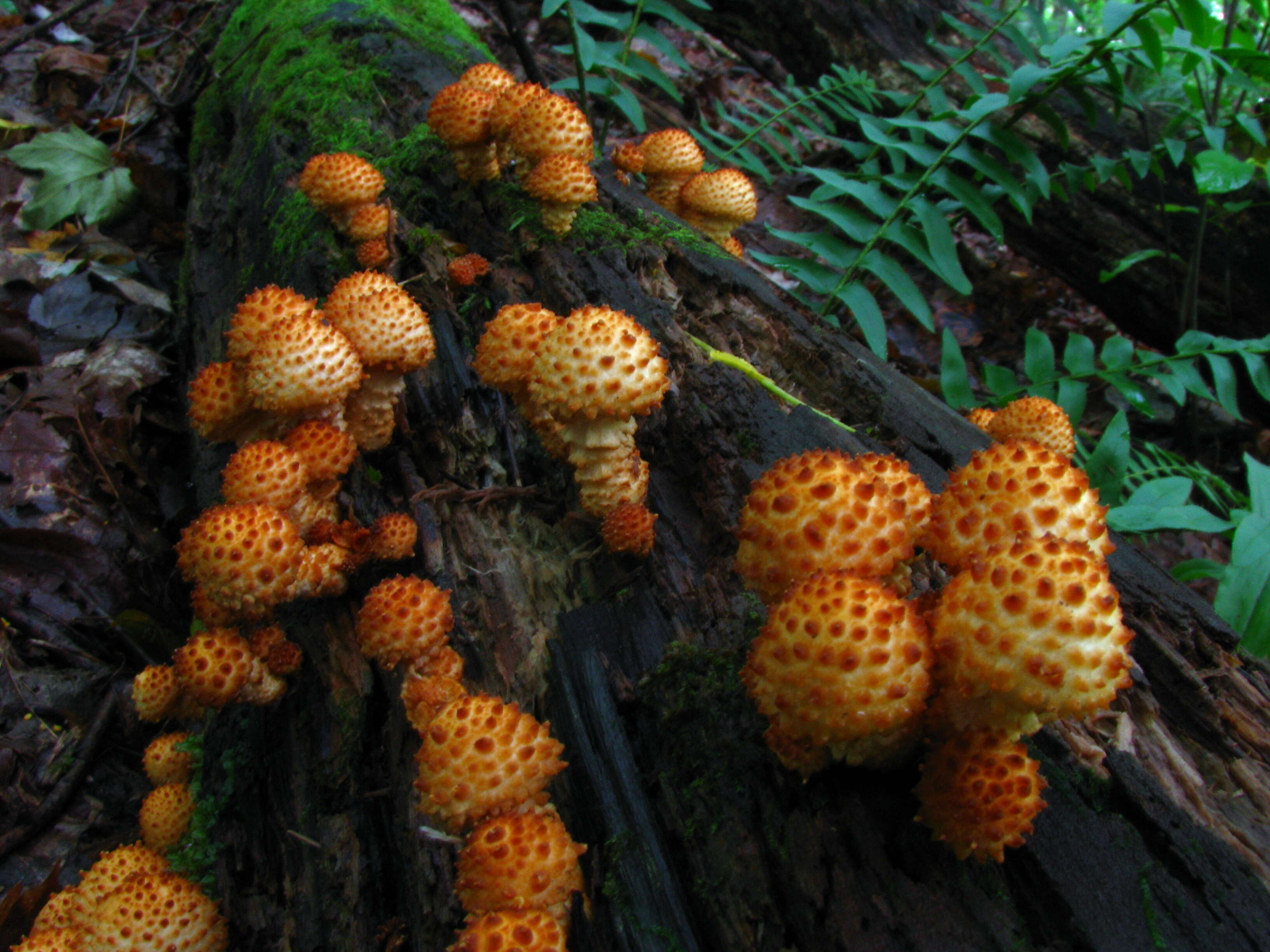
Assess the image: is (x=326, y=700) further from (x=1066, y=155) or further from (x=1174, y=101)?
(x=1174, y=101)

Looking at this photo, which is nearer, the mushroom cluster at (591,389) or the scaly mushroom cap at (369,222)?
the mushroom cluster at (591,389)

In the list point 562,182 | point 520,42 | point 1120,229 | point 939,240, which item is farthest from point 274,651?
point 1120,229

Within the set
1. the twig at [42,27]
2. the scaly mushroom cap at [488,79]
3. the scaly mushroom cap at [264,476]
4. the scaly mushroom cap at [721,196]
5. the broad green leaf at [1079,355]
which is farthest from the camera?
the twig at [42,27]

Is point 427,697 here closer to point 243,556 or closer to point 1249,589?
point 243,556

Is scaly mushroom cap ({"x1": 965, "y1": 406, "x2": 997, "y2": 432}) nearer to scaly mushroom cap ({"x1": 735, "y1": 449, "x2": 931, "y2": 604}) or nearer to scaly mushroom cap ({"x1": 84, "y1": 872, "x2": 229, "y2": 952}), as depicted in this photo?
scaly mushroom cap ({"x1": 735, "y1": 449, "x2": 931, "y2": 604})

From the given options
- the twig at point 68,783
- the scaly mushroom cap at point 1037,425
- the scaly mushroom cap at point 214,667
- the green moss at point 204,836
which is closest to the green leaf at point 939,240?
the scaly mushroom cap at point 1037,425

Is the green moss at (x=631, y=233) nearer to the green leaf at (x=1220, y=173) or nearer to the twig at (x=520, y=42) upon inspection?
the twig at (x=520, y=42)

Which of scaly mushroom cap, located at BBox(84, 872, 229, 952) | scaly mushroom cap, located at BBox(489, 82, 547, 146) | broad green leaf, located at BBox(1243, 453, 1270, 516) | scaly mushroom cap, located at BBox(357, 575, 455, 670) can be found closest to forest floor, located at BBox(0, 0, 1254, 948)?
scaly mushroom cap, located at BBox(84, 872, 229, 952)

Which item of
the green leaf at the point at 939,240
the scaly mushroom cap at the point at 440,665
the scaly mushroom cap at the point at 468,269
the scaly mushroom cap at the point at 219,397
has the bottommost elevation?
the scaly mushroom cap at the point at 440,665
